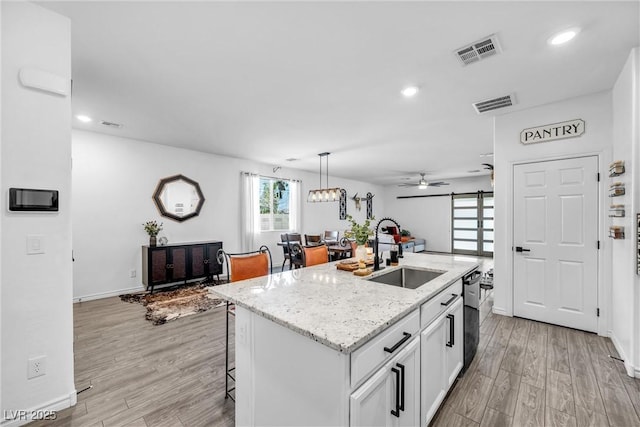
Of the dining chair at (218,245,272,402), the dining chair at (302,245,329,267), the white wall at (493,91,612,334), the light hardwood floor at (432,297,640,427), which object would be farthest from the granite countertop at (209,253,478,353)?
the white wall at (493,91,612,334)

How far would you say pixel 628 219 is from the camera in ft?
7.94

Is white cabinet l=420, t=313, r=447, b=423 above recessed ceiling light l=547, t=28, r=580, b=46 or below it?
below

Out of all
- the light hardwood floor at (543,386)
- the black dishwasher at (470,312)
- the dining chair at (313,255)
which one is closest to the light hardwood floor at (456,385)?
the light hardwood floor at (543,386)

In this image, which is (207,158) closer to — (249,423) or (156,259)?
(156,259)

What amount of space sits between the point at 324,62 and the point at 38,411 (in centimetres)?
335

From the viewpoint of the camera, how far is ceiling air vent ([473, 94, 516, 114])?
310 cm

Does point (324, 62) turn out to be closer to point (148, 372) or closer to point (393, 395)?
point (393, 395)

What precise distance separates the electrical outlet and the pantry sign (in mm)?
5141

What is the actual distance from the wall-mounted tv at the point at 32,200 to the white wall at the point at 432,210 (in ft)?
34.2

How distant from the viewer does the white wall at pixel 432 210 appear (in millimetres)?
9531

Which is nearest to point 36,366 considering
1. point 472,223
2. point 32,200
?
point 32,200

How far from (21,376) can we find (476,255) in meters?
10.6

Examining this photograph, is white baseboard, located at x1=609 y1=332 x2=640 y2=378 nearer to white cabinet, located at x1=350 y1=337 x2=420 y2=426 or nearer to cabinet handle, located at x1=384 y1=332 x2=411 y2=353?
white cabinet, located at x1=350 y1=337 x2=420 y2=426

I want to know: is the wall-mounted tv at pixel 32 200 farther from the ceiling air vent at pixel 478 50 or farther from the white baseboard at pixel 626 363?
the white baseboard at pixel 626 363
